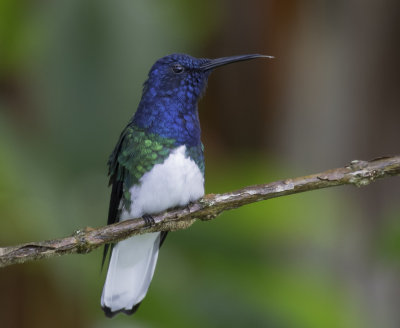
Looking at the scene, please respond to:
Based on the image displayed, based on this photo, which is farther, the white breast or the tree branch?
the white breast

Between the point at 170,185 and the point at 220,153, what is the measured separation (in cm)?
135

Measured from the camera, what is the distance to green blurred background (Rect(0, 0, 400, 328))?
248cm

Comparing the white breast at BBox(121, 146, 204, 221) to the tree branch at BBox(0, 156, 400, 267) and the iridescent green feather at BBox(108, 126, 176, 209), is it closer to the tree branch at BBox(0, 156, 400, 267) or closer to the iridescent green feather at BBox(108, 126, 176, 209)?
the iridescent green feather at BBox(108, 126, 176, 209)

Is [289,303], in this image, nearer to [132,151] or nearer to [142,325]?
[142,325]

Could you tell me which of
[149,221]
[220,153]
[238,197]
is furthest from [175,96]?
[220,153]

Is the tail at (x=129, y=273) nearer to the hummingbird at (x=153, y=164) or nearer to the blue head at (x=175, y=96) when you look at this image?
the hummingbird at (x=153, y=164)

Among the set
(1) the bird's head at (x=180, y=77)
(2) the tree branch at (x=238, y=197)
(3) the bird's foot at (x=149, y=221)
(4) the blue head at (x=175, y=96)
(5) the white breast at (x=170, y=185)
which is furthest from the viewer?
(1) the bird's head at (x=180, y=77)

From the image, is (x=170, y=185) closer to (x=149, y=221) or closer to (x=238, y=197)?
(x=149, y=221)

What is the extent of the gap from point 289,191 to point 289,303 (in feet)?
2.80

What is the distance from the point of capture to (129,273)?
2.66 m

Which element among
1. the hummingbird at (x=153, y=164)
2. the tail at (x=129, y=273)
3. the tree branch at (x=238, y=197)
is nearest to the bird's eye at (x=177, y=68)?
the hummingbird at (x=153, y=164)

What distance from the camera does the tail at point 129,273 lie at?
2578 mm

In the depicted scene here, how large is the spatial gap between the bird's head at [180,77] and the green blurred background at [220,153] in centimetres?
7

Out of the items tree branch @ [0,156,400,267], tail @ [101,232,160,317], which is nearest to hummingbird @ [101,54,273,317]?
tail @ [101,232,160,317]
